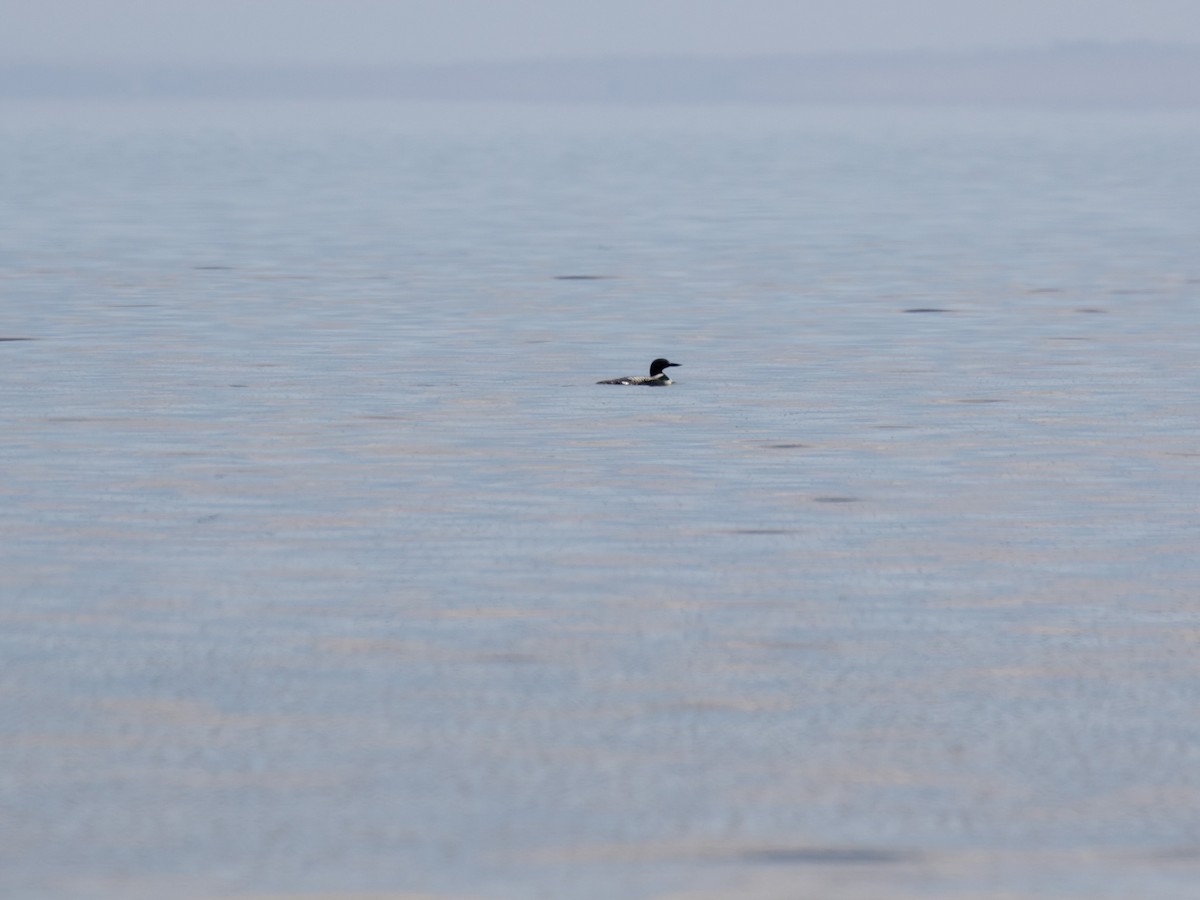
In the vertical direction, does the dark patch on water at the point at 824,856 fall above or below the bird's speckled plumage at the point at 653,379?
below

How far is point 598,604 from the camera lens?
496 inches

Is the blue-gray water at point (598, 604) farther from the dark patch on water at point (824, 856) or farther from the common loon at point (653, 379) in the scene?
the common loon at point (653, 379)

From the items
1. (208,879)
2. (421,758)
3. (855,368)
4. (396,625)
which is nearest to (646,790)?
(421,758)

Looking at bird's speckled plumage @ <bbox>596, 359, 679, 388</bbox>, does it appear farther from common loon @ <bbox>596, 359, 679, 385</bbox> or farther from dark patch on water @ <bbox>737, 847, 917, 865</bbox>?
dark patch on water @ <bbox>737, 847, 917, 865</bbox>

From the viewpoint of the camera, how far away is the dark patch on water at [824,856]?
8.61 m

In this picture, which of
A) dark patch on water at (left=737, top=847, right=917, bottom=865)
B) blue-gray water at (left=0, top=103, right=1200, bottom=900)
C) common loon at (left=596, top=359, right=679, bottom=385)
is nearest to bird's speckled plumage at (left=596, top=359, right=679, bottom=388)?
common loon at (left=596, top=359, right=679, bottom=385)

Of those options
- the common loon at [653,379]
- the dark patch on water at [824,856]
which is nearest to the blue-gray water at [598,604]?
the dark patch on water at [824,856]

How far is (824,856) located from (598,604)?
4049 millimetres

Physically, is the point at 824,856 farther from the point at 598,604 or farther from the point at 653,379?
the point at 653,379

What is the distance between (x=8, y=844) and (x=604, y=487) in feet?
26.5

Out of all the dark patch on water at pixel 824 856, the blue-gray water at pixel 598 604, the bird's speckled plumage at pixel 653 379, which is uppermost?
the bird's speckled plumage at pixel 653 379

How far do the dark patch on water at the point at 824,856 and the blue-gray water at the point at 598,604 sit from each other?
0.02 metres

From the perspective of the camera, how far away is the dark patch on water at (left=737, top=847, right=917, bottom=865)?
28.2ft

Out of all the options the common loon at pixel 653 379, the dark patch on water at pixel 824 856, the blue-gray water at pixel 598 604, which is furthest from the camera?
the common loon at pixel 653 379
